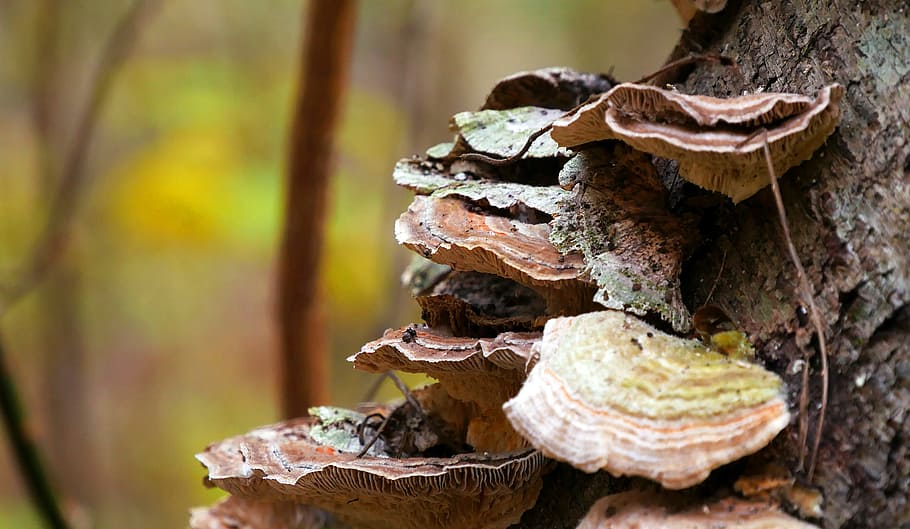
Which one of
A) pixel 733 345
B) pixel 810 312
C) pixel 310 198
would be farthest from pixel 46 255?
pixel 810 312

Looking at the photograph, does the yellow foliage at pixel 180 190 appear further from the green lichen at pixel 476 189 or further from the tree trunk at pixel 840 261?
the tree trunk at pixel 840 261

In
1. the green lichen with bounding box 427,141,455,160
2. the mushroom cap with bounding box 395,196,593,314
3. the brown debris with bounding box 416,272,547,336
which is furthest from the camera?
the green lichen with bounding box 427,141,455,160

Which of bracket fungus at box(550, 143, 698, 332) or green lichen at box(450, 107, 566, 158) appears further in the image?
green lichen at box(450, 107, 566, 158)

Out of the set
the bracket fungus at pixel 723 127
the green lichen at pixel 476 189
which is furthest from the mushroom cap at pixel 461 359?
the bracket fungus at pixel 723 127

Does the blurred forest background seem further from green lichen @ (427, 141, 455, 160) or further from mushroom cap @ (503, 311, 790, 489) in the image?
mushroom cap @ (503, 311, 790, 489)

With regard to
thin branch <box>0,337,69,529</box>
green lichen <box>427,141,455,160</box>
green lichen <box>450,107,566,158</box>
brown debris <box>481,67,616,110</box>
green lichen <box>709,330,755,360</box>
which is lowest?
thin branch <box>0,337,69,529</box>

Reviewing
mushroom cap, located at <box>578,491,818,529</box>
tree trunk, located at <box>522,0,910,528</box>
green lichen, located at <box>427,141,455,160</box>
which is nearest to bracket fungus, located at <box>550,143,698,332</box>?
tree trunk, located at <box>522,0,910,528</box>

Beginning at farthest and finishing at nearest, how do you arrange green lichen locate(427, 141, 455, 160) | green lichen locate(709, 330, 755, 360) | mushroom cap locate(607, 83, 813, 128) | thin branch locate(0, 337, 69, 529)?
thin branch locate(0, 337, 69, 529) < green lichen locate(427, 141, 455, 160) < green lichen locate(709, 330, 755, 360) < mushroom cap locate(607, 83, 813, 128)

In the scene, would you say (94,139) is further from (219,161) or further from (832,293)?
(832,293)
